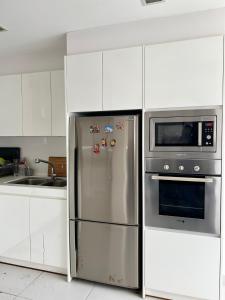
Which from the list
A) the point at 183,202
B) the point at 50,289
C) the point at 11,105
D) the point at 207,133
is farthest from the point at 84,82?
the point at 50,289

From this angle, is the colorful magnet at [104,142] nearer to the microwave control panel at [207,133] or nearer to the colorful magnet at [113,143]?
the colorful magnet at [113,143]

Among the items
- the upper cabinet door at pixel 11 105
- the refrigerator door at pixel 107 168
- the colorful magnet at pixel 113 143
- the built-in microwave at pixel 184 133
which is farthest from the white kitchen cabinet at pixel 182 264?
the upper cabinet door at pixel 11 105

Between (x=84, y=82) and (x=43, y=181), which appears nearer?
(x=84, y=82)

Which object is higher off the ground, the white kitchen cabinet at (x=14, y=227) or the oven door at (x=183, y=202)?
the oven door at (x=183, y=202)

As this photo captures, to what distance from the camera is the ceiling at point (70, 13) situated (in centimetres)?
184

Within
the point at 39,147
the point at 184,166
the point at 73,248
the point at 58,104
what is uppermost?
the point at 58,104

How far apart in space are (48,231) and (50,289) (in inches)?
21.1

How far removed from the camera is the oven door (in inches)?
76.9

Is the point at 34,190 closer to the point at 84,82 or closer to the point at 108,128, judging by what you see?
the point at 108,128

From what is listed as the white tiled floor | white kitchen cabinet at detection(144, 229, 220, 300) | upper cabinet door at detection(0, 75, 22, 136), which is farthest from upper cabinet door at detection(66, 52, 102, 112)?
the white tiled floor

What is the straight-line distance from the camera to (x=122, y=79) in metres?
2.14

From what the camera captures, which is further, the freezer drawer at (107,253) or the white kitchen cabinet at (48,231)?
the white kitchen cabinet at (48,231)

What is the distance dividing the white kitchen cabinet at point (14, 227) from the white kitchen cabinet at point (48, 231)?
8 cm

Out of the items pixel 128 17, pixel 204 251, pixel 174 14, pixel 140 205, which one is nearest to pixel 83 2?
pixel 128 17
